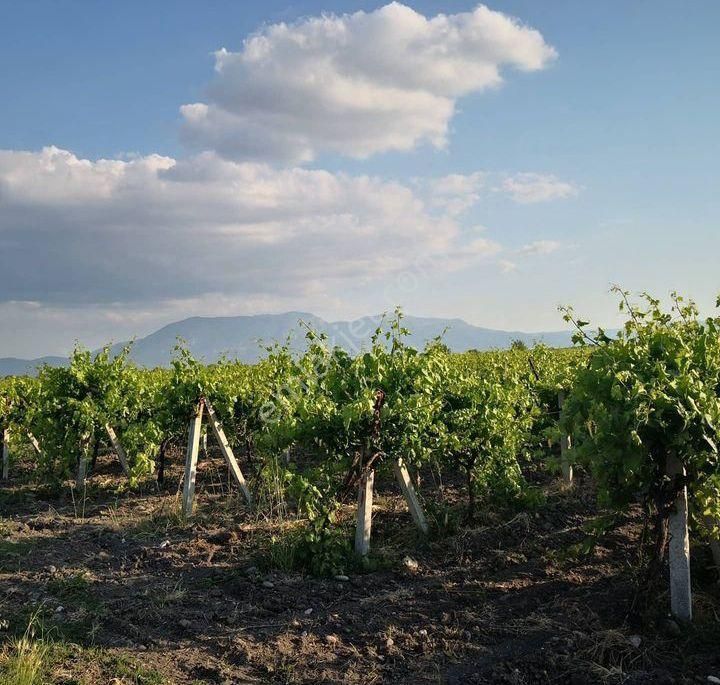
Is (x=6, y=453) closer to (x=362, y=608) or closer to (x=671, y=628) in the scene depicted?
(x=362, y=608)

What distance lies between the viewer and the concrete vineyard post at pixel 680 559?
Answer: 196 inches

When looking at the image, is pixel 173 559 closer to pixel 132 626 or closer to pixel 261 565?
pixel 261 565

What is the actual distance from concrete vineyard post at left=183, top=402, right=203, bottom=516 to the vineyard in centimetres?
4

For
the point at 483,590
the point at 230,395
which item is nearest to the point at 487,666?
the point at 483,590

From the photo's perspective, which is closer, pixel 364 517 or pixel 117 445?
pixel 364 517

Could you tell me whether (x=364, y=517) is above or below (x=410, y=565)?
above

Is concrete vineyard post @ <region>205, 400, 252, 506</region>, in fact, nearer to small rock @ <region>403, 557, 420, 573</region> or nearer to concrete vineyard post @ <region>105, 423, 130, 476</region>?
concrete vineyard post @ <region>105, 423, 130, 476</region>

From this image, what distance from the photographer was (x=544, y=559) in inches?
255

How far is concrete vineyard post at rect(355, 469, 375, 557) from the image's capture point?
681 cm

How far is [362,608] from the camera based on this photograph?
5633 mm

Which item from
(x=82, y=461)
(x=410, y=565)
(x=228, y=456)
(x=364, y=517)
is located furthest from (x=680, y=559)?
(x=82, y=461)

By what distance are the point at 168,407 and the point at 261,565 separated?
3938mm

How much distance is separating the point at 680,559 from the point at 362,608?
2576mm

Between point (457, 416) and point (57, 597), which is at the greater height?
point (457, 416)
